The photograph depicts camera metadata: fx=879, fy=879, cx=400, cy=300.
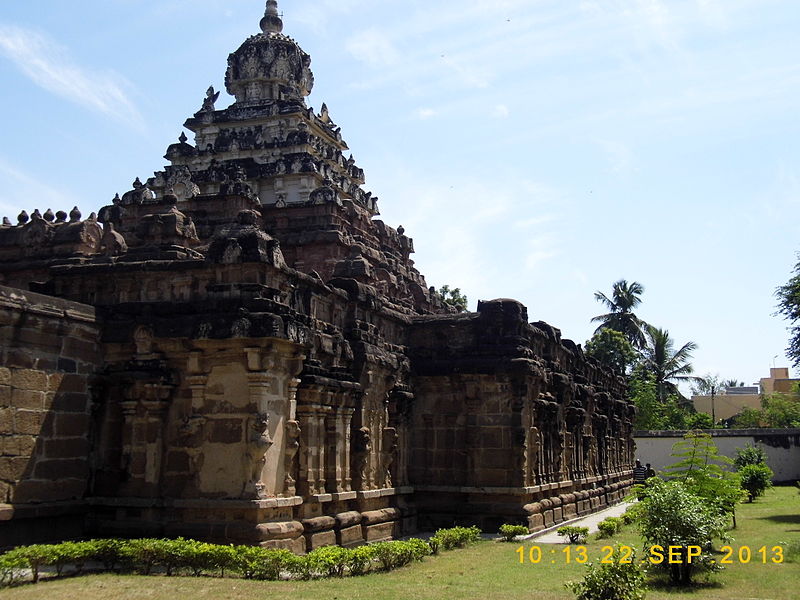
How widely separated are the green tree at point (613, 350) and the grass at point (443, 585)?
130 feet

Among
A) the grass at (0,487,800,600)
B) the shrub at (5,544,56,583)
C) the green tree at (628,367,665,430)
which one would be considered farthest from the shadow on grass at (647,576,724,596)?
the green tree at (628,367,665,430)

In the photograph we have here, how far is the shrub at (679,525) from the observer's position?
12016 mm

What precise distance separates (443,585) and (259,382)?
385 cm

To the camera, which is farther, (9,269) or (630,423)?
(630,423)

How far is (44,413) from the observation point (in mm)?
12430

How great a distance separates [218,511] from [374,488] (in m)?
5.15

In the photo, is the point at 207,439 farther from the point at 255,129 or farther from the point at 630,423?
the point at 630,423

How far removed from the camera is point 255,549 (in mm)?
11500

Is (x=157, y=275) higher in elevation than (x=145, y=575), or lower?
higher

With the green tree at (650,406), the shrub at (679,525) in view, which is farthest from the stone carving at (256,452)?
Result: the green tree at (650,406)

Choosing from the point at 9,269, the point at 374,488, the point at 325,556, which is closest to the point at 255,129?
the point at 9,269

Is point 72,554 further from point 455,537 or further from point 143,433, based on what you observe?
point 455,537

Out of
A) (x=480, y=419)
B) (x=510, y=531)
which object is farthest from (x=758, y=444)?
(x=510, y=531)
